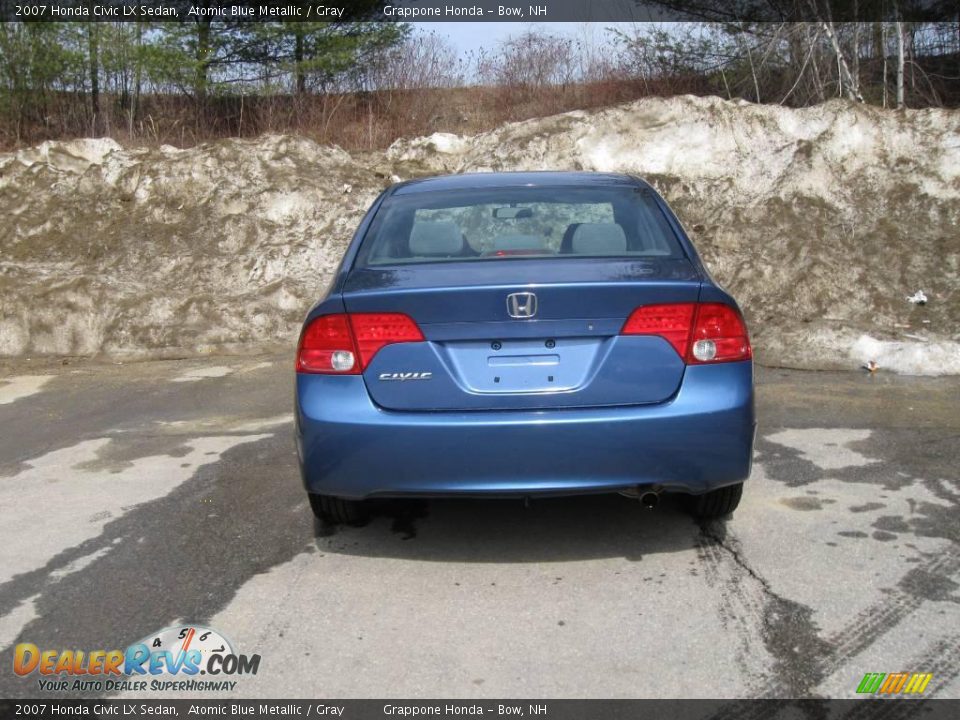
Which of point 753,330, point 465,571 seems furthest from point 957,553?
point 753,330

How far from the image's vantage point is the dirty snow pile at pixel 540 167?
31.4ft

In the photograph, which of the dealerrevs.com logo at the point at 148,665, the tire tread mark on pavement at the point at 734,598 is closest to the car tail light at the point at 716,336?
the tire tread mark on pavement at the point at 734,598

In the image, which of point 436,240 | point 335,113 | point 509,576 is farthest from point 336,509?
point 335,113

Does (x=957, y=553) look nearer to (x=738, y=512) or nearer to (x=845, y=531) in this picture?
(x=845, y=531)

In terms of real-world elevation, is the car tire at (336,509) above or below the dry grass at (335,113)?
below

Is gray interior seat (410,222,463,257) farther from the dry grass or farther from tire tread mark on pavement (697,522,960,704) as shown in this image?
the dry grass

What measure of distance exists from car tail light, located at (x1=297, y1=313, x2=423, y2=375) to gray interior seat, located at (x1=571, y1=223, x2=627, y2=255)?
3.30 feet

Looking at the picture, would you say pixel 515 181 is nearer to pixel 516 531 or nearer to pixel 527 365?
→ pixel 527 365

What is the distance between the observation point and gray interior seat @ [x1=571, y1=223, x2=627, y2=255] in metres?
4.51

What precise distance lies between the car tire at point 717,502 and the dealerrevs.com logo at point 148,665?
2.10 m

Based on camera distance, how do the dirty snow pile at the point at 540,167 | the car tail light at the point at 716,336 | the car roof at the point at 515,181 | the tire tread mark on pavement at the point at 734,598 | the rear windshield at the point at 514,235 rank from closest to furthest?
1. the tire tread mark on pavement at the point at 734,598
2. the car tail light at the point at 716,336
3. the rear windshield at the point at 514,235
4. the car roof at the point at 515,181
5. the dirty snow pile at the point at 540,167

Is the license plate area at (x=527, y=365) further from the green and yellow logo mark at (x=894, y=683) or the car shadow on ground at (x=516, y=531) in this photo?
the green and yellow logo mark at (x=894, y=683)

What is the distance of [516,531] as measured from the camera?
14.9ft

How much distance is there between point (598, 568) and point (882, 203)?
28.3 ft
